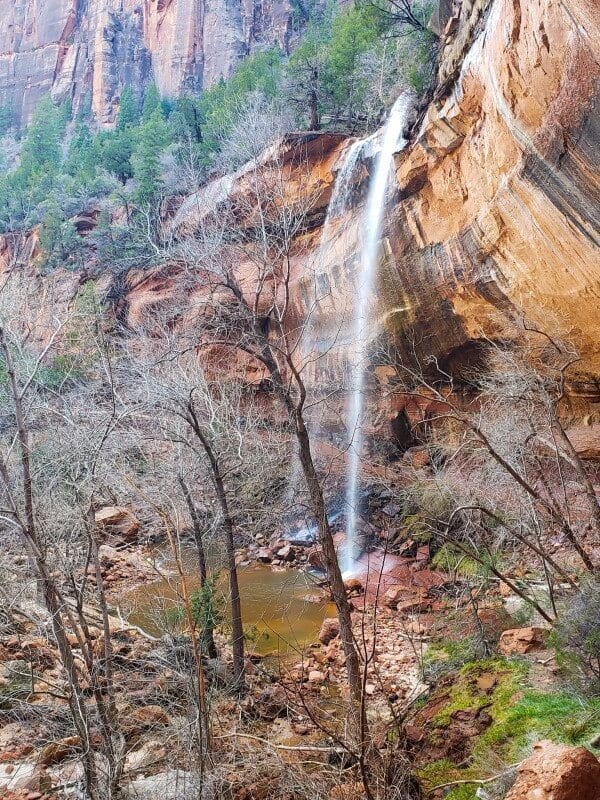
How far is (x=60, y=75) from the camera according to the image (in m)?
55.2

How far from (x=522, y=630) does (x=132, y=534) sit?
12.4 m

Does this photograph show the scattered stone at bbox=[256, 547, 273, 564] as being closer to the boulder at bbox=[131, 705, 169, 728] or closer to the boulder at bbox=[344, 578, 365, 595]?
the boulder at bbox=[344, 578, 365, 595]

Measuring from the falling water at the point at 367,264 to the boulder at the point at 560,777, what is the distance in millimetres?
→ 12417

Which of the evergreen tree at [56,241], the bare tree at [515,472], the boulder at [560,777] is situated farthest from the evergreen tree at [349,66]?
the boulder at [560,777]

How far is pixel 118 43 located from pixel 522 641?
63322 millimetres

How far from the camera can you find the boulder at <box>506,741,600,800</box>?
3096mm

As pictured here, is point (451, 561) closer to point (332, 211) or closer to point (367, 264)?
point (367, 264)

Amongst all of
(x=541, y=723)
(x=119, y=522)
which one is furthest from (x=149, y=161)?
(x=541, y=723)

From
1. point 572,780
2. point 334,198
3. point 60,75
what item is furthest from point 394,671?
point 60,75

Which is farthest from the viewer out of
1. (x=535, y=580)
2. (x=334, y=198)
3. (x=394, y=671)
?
(x=334, y=198)

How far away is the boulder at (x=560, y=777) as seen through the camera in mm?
3096

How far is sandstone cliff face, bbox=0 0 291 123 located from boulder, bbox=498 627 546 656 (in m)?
48.8

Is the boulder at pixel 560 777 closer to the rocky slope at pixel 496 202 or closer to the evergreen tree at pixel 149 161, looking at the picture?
the rocky slope at pixel 496 202

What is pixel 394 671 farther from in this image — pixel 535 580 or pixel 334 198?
pixel 334 198
